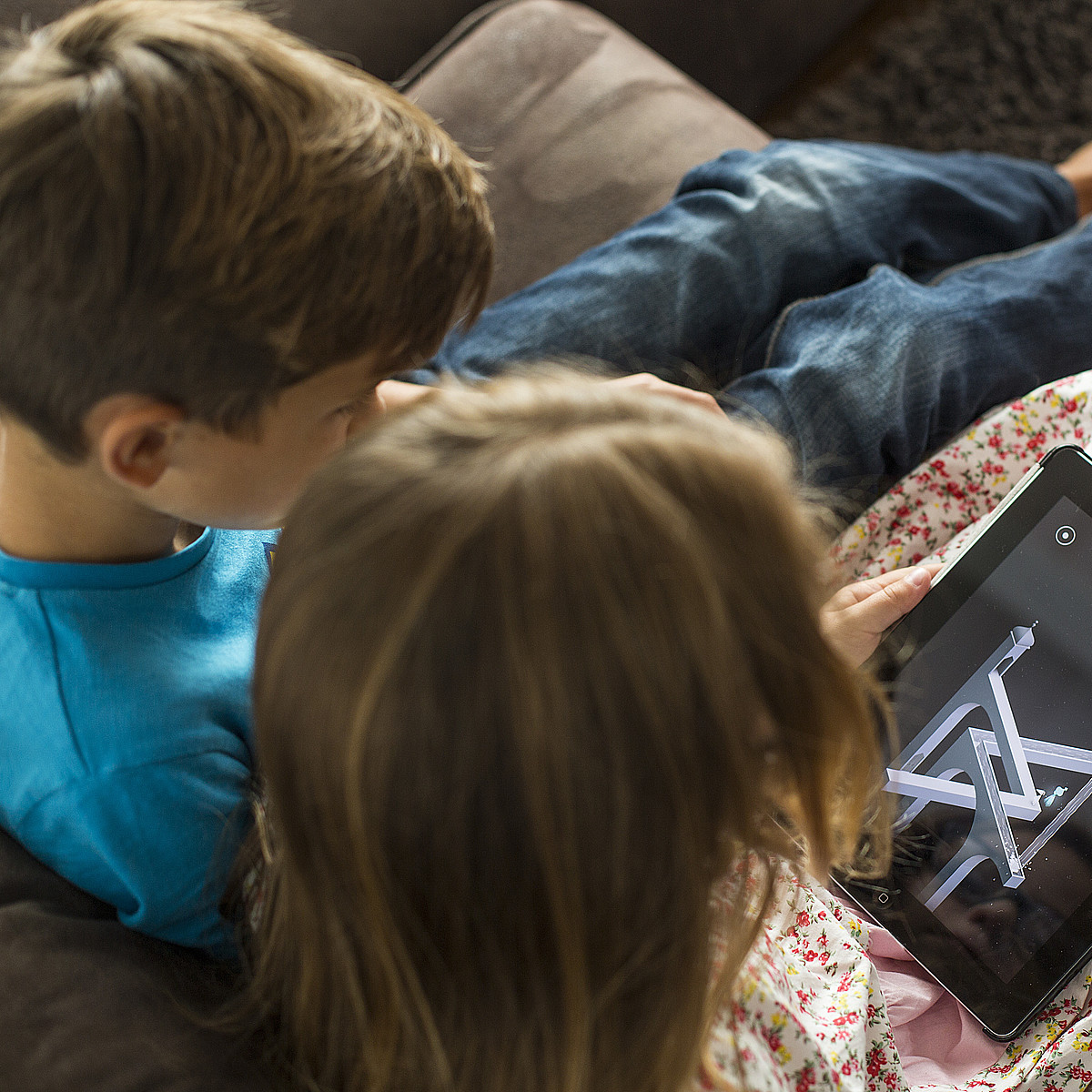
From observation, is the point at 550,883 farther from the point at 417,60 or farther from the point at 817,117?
the point at 817,117

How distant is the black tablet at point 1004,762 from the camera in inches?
26.7

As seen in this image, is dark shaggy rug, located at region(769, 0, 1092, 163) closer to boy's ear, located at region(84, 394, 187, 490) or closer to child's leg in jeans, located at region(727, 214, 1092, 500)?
child's leg in jeans, located at region(727, 214, 1092, 500)

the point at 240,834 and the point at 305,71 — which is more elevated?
the point at 305,71

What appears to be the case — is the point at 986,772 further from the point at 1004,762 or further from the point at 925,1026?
the point at 925,1026

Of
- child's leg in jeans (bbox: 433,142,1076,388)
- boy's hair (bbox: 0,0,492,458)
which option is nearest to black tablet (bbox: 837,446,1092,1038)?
child's leg in jeans (bbox: 433,142,1076,388)

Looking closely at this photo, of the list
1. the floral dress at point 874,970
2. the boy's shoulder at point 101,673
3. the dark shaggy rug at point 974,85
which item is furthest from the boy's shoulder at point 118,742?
the dark shaggy rug at point 974,85

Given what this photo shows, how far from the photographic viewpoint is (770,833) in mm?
524

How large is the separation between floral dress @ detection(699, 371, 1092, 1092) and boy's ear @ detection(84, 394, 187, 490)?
1.50 ft

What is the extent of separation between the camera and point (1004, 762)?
69 cm

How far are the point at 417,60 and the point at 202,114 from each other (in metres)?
0.82

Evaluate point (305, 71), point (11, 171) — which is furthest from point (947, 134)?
point (11, 171)

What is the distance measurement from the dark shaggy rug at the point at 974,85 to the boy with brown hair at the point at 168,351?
1.12 metres

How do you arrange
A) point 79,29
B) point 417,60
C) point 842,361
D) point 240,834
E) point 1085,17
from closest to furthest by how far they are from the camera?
point 79,29 < point 240,834 < point 842,361 < point 417,60 < point 1085,17

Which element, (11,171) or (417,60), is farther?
(417,60)
